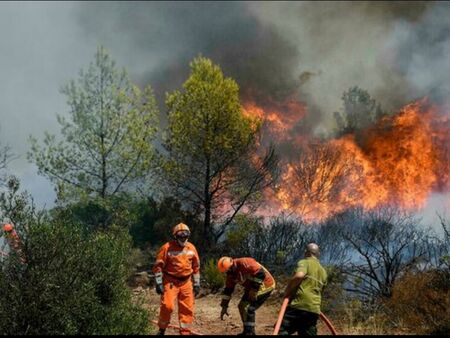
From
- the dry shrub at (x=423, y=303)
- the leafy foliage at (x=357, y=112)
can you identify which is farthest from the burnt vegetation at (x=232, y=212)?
the leafy foliage at (x=357, y=112)

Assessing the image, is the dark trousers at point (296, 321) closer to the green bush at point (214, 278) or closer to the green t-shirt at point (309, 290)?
the green t-shirt at point (309, 290)

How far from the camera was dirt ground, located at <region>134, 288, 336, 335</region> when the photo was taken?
1182cm

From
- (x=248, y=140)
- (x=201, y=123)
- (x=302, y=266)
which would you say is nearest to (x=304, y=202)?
(x=248, y=140)

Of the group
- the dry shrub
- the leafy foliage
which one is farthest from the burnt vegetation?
the leafy foliage

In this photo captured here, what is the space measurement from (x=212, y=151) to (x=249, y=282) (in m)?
13.2

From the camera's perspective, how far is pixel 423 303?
10.8 m

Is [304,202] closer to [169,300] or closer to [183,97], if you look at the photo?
[183,97]

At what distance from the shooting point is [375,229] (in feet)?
58.9

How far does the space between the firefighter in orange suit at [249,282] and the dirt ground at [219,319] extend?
99.9 inches

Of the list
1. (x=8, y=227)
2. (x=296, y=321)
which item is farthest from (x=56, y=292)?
(x=296, y=321)

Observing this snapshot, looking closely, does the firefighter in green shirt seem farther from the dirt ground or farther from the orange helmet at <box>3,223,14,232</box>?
the orange helmet at <box>3,223,14,232</box>

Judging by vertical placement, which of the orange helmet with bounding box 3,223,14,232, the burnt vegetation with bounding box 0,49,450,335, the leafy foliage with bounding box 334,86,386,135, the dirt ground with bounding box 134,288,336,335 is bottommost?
the dirt ground with bounding box 134,288,336,335

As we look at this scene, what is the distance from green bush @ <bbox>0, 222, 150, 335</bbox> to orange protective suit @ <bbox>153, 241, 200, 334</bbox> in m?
0.79

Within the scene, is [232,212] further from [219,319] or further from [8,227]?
[8,227]
